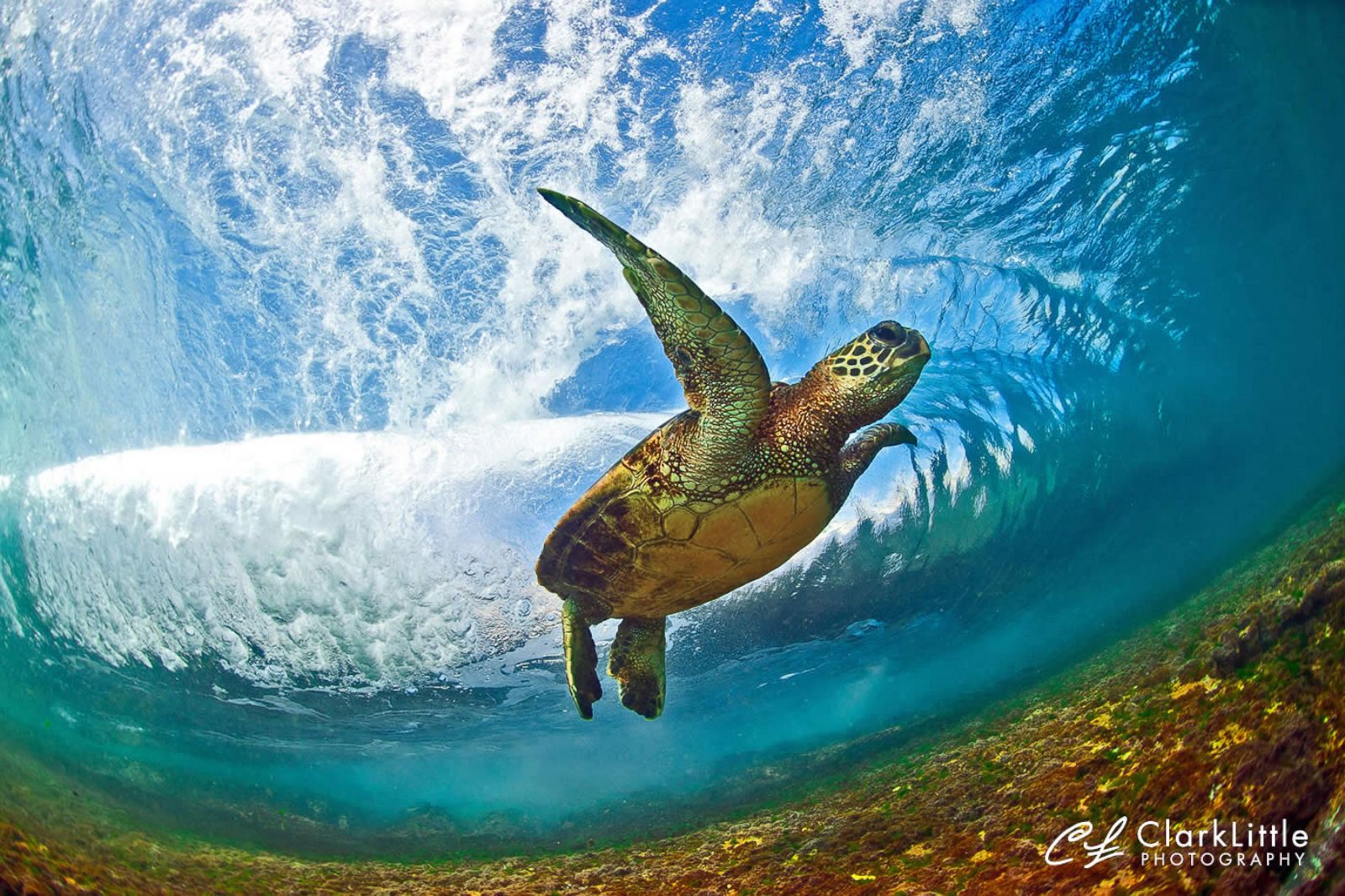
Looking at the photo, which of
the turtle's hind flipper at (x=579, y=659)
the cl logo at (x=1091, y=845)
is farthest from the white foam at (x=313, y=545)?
the cl logo at (x=1091, y=845)

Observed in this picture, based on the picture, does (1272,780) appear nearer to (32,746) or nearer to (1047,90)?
(1047,90)

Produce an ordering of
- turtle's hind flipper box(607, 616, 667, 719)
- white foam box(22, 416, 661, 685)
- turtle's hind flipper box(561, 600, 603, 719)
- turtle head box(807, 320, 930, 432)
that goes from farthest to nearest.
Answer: white foam box(22, 416, 661, 685), turtle's hind flipper box(607, 616, 667, 719), turtle's hind flipper box(561, 600, 603, 719), turtle head box(807, 320, 930, 432)

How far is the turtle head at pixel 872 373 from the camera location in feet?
13.1

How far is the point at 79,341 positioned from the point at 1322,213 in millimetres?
26300

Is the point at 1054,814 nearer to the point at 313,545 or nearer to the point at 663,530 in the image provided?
the point at 663,530

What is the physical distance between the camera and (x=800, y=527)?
16.0ft

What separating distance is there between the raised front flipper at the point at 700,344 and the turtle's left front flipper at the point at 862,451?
1.31 meters

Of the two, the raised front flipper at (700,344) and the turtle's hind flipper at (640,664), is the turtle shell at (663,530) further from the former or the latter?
the turtle's hind flipper at (640,664)

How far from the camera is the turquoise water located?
6.10m

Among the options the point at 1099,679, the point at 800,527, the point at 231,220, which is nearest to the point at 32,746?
the point at 231,220

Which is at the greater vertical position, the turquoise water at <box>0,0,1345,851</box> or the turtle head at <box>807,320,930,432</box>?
the turquoise water at <box>0,0,1345,851</box>

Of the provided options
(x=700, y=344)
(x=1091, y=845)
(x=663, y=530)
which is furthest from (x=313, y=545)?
(x=1091, y=845)

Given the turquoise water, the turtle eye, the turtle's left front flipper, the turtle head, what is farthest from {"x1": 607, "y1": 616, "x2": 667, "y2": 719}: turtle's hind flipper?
the turquoise water

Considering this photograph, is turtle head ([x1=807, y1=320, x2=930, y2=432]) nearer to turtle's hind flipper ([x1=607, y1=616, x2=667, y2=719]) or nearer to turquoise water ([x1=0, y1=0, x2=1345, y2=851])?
turtle's hind flipper ([x1=607, y1=616, x2=667, y2=719])
